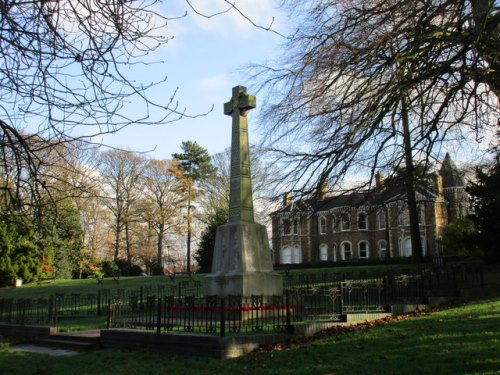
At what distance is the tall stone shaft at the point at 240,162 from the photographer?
54.8ft

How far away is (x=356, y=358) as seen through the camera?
8.48 metres

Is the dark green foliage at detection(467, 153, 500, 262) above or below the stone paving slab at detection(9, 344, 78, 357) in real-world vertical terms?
above

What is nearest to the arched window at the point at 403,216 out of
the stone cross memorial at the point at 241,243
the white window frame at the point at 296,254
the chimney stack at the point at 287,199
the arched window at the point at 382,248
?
the chimney stack at the point at 287,199

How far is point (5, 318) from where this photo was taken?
17281 millimetres

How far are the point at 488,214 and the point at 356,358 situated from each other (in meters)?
21.6

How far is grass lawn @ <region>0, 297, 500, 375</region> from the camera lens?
7770 millimetres

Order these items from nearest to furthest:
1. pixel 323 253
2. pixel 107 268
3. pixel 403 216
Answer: pixel 403 216 < pixel 107 268 < pixel 323 253

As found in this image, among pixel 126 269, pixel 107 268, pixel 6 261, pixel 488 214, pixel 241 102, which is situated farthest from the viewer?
pixel 126 269

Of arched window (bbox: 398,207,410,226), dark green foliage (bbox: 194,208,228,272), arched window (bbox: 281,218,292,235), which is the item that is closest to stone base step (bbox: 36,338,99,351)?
arched window (bbox: 281,218,292,235)

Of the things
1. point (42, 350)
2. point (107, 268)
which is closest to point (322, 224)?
point (107, 268)

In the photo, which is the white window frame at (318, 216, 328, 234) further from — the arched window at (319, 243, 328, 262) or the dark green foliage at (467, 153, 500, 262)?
the dark green foliage at (467, 153, 500, 262)

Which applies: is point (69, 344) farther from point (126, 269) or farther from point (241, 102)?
point (126, 269)

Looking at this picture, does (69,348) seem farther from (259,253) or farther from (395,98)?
(395,98)

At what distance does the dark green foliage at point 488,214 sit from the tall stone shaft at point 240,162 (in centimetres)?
1418
